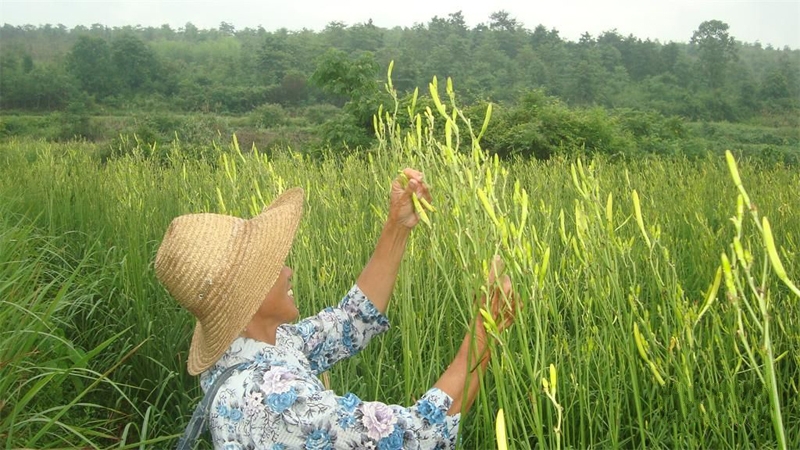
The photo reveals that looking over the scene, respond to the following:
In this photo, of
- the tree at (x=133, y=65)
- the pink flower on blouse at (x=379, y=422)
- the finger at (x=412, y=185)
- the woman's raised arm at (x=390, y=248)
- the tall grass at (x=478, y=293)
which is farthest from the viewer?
the tree at (x=133, y=65)

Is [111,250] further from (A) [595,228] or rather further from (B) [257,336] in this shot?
(A) [595,228]

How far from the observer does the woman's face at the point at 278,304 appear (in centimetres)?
197

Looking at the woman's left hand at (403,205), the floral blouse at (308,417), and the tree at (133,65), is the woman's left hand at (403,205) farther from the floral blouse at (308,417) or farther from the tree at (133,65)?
the tree at (133,65)

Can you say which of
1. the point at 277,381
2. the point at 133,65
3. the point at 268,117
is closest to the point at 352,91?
the point at 277,381

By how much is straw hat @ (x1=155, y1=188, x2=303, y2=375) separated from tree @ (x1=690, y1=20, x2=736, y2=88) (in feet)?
81.7

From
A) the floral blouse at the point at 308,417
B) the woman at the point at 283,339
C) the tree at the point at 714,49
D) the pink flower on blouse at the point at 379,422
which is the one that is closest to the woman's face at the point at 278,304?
the woman at the point at 283,339

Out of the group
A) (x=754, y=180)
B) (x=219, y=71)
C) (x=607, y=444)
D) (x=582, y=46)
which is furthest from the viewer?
(x=219, y=71)

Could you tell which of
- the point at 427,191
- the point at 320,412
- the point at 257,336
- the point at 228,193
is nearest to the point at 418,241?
the point at 427,191

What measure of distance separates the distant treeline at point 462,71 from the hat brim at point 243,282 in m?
20.7

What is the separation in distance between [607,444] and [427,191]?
0.87 meters

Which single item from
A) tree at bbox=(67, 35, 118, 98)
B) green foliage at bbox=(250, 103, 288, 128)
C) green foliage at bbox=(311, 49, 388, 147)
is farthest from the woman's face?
tree at bbox=(67, 35, 118, 98)

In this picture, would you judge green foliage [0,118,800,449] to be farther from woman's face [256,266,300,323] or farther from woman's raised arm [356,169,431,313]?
woman's face [256,266,300,323]

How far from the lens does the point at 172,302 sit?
3619 millimetres

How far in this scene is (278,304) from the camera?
6.51ft
